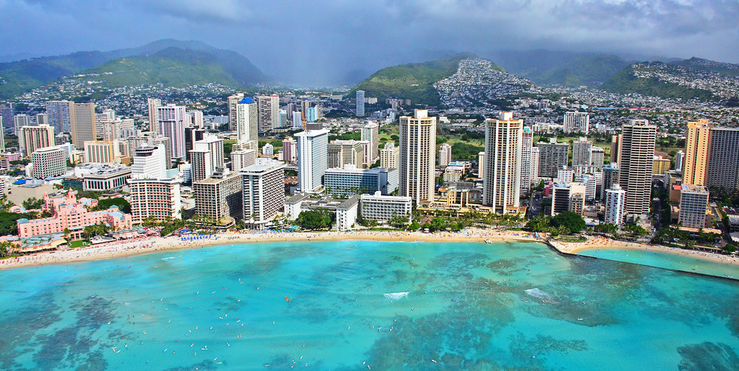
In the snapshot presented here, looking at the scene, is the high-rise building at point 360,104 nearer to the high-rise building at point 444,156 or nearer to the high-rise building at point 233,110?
the high-rise building at point 233,110

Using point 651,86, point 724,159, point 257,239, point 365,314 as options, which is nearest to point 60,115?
point 257,239

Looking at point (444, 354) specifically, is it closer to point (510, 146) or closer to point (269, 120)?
point (510, 146)

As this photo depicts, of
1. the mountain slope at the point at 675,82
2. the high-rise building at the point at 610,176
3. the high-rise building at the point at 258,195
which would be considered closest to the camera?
the high-rise building at the point at 258,195

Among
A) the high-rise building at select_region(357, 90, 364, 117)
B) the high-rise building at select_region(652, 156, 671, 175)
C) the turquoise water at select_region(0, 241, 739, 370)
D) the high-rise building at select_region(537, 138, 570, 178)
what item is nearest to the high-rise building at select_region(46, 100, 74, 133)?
the high-rise building at select_region(357, 90, 364, 117)

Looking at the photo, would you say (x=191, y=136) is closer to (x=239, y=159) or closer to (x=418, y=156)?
(x=239, y=159)

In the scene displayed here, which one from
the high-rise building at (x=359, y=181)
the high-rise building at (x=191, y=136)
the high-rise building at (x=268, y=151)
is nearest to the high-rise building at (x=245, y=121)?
the high-rise building at (x=268, y=151)

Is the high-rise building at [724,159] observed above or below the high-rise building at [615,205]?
above

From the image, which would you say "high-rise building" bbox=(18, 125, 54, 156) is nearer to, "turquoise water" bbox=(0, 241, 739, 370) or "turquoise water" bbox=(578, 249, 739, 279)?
"turquoise water" bbox=(0, 241, 739, 370)
